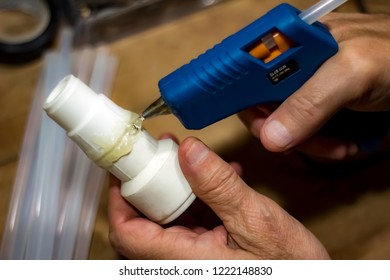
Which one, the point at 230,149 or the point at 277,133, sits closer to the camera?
the point at 277,133

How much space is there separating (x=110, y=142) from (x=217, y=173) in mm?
105

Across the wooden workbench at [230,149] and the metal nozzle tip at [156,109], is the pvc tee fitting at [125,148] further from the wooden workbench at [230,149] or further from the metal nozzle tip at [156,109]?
the wooden workbench at [230,149]

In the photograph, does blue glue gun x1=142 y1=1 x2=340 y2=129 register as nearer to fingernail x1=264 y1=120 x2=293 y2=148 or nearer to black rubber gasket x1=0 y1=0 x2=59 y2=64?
fingernail x1=264 y1=120 x2=293 y2=148

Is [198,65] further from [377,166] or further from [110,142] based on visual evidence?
[377,166]

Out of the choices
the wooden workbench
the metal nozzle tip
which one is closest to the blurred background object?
the wooden workbench

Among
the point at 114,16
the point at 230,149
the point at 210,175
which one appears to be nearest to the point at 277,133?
the point at 210,175

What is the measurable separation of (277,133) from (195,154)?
0.31 ft

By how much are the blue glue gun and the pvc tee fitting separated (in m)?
0.04

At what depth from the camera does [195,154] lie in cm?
51

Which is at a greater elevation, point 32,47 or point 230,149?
point 32,47

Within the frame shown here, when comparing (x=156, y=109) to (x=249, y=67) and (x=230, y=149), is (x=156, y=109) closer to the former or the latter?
(x=249, y=67)

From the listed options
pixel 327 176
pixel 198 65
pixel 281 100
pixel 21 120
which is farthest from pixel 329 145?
pixel 21 120

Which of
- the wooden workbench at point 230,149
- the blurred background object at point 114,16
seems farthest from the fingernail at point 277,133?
the blurred background object at point 114,16

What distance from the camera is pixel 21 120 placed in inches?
29.9
